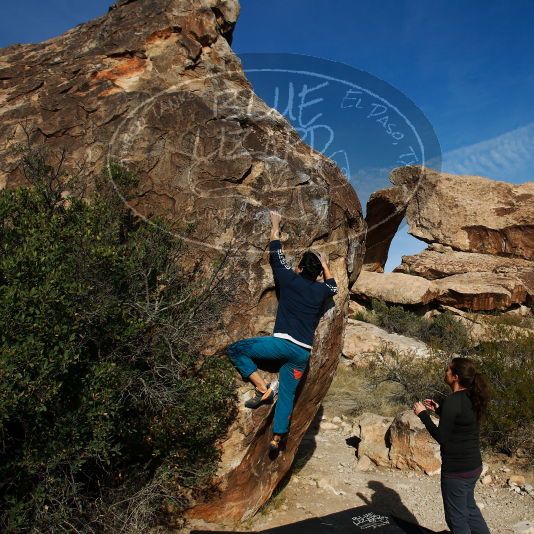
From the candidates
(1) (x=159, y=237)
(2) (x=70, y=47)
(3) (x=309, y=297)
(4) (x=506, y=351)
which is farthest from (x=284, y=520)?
(2) (x=70, y=47)

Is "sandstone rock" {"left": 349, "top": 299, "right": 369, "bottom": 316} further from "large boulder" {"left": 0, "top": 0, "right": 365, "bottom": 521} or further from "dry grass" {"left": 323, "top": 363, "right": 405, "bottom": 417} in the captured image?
"large boulder" {"left": 0, "top": 0, "right": 365, "bottom": 521}

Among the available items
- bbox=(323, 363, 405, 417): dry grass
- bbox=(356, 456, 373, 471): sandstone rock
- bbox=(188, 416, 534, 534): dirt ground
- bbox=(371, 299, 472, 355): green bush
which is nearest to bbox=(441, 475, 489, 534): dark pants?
bbox=(188, 416, 534, 534): dirt ground

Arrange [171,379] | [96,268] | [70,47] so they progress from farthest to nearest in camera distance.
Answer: [70,47] < [171,379] < [96,268]

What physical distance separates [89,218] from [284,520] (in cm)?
369

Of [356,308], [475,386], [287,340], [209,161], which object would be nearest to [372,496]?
[287,340]

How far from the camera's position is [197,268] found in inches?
201

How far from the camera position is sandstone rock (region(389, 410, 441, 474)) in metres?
6.68

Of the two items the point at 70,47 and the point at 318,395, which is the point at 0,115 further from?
the point at 318,395

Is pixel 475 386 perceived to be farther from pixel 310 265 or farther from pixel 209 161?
pixel 209 161

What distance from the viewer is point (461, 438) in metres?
3.67

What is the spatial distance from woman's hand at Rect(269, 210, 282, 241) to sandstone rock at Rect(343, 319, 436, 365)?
6.73 m

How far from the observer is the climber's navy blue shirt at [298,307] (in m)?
4.65

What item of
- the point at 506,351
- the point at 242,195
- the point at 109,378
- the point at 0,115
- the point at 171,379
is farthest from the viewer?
the point at 506,351

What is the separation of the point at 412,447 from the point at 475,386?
344 cm
